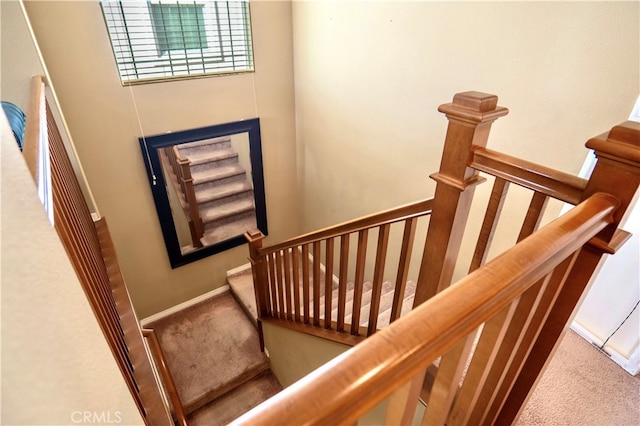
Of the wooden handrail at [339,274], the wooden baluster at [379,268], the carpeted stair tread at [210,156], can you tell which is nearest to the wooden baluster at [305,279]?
the wooden handrail at [339,274]

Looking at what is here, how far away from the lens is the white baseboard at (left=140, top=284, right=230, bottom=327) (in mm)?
3866

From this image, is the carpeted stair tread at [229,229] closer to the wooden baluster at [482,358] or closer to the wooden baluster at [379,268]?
the wooden baluster at [379,268]

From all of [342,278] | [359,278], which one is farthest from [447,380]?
[342,278]

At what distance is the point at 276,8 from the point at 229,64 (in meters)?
0.70

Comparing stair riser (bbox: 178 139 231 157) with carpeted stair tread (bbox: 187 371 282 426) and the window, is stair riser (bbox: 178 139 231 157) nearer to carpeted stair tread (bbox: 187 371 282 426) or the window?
the window

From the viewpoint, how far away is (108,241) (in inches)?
90.0

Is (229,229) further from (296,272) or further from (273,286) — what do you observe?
(296,272)

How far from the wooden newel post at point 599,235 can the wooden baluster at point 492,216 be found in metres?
0.24

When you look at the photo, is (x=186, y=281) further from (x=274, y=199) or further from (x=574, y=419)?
(x=574, y=419)

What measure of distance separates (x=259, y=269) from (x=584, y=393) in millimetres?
2101

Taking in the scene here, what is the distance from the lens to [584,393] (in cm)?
158

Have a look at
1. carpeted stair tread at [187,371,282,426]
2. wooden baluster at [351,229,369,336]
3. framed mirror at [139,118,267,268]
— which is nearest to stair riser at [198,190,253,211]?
framed mirror at [139,118,267,268]

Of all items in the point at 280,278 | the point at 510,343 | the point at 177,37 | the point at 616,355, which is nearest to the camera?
the point at 510,343

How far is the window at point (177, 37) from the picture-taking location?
2.67m
